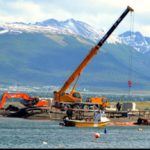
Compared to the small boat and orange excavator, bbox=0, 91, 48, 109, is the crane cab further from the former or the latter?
the small boat

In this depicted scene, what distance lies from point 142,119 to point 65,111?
16.3m

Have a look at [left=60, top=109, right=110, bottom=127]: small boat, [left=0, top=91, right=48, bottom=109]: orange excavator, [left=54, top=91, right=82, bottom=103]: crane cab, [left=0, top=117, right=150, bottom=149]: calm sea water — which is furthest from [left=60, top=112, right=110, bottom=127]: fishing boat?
[left=0, top=91, right=48, bottom=109]: orange excavator

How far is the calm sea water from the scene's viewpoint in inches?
3932

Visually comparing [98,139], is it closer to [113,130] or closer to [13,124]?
[113,130]

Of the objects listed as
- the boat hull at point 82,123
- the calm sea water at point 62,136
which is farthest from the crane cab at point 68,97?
the boat hull at point 82,123

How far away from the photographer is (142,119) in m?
150

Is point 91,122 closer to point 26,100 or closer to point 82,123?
point 82,123

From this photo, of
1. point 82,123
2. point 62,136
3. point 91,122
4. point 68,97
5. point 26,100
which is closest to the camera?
point 62,136

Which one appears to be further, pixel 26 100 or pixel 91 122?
pixel 26 100

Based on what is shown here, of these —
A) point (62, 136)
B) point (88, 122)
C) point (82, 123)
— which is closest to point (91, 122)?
point (88, 122)

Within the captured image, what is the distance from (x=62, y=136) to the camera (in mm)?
114062

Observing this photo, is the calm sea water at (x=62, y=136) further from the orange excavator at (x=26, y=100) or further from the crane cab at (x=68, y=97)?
the orange excavator at (x=26, y=100)

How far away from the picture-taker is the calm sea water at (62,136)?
9988 centimetres

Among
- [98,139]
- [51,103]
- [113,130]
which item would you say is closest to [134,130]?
[113,130]
